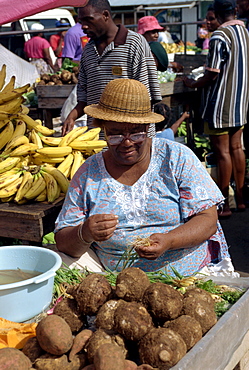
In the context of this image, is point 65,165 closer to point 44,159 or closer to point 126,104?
point 44,159

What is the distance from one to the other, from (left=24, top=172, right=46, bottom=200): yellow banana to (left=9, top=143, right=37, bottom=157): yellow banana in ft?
1.23

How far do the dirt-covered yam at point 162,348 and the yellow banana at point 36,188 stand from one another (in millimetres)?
1860

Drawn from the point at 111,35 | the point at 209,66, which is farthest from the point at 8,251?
the point at 209,66

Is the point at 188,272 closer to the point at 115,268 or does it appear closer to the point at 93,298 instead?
the point at 115,268

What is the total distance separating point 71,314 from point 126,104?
1.14 metres

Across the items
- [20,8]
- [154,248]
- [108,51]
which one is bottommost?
[154,248]

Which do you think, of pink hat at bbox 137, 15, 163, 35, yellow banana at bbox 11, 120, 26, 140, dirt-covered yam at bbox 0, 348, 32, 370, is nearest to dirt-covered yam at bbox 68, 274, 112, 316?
dirt-covered yam at bbox 0, 348, 32, 370

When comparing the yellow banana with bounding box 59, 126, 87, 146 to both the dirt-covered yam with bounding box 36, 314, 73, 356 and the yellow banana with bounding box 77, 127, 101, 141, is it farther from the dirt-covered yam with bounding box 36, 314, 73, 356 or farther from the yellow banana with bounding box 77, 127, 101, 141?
the dirt-covered yam with bounding box 36, 314, 73, 356

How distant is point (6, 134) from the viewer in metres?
3.80

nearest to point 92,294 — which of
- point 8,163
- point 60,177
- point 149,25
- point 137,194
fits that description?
point 137,194

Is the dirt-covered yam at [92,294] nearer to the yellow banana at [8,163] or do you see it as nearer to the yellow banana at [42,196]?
the yellow banana at [42,196]

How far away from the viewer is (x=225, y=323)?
5.93 ft

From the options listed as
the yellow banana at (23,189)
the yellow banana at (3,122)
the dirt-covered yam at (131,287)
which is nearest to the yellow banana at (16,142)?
the yellow banana at (3,122)

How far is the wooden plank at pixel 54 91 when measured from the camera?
22.6 feet
